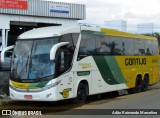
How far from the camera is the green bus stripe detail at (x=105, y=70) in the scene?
1803 cm

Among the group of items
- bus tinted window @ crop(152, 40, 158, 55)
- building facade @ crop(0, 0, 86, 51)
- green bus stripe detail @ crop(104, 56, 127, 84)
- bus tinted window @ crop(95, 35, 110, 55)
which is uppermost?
building facade @ crop(0, 0, 86, 51)

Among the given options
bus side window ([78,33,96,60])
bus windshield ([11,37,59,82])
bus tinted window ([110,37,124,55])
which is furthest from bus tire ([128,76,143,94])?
bus windshield ([11,37,59,82])

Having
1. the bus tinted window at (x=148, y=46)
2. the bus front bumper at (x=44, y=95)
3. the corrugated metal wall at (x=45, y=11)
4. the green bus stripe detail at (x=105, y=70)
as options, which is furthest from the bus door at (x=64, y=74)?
the corrugated metal wall at (x=45, y=11)

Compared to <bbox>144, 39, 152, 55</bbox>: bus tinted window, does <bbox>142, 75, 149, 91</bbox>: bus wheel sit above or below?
below

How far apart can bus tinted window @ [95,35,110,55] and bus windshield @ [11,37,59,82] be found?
3.35 metres

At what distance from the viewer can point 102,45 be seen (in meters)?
18.5

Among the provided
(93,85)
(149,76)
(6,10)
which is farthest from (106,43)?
(6,10)

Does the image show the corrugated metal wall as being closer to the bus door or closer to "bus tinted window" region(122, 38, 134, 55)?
"bus tinted window" region(122, 38, 134, 55)

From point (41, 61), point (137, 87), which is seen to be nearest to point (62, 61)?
point (41, 61)

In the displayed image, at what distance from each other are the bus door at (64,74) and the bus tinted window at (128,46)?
602 cm

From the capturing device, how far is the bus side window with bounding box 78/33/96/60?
16.6 meters

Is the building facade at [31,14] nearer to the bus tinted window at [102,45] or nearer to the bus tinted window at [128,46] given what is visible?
the bus tinted window at [128,46]

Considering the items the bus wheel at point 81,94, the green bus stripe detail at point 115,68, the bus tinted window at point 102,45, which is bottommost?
the bus wheel at point 81,94

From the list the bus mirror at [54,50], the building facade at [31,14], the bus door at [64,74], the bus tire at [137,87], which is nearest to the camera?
the bus mirror at [54,50]
